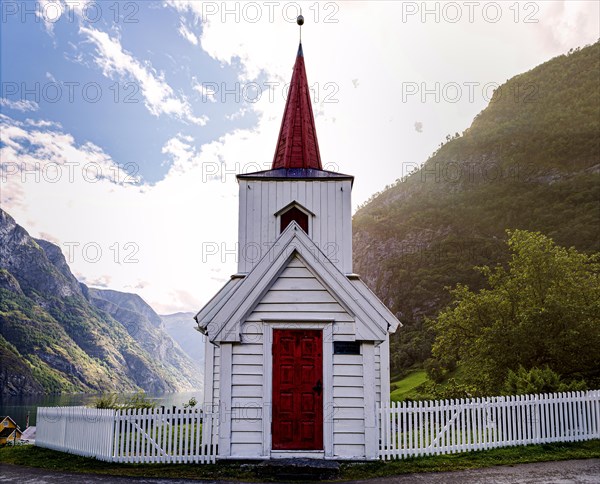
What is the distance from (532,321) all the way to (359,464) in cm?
1147

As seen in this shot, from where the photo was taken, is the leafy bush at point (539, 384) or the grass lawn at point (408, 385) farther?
the grass lawn at point (408, 385)

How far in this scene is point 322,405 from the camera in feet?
38.7

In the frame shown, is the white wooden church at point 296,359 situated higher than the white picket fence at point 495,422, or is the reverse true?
the white wooden church at point 296,359

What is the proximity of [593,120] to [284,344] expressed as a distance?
464ft

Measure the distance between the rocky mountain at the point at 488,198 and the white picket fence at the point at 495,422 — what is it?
5119 cm

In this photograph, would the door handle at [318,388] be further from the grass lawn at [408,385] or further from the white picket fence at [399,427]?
the grass lawn at [408,385]

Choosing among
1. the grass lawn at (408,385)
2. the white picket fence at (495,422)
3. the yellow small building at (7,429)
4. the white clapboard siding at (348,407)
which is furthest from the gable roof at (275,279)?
the grass lawn at (408,385)

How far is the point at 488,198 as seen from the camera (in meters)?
123

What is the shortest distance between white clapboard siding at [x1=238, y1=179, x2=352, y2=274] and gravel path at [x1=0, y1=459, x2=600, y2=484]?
836cm

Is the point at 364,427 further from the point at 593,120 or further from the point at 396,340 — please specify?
the point at 593,120

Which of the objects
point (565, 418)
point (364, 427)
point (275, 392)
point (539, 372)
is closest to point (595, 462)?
point (565, 418)

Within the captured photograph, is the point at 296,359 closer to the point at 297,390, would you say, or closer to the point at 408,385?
the point at 297,390

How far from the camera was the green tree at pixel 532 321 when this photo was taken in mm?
19328

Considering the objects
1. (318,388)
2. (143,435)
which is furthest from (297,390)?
(143,435)
